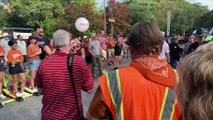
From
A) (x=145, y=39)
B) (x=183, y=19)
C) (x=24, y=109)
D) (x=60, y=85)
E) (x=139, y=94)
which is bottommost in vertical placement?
(x=183, y=19)

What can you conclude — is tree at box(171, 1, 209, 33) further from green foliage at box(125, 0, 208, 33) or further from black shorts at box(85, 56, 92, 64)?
black shorts at box(85, 56, 92, 64)

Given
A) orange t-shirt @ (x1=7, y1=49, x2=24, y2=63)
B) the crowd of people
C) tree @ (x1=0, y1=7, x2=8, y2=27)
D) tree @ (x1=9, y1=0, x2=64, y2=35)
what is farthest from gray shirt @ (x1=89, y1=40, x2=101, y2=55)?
tree @ (x1=0, y1=7, x2=8, y2=27)

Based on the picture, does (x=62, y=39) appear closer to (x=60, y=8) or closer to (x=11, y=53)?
(x=11, y=53)

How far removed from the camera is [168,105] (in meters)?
2.36

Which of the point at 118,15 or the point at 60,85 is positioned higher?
the point at 60,85

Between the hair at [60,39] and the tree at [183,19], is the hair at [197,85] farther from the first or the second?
the tree at [183,19]

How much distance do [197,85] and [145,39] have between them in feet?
3.72

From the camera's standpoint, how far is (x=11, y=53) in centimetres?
942

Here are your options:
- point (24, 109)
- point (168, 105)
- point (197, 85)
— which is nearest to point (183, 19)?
point (24, 109)

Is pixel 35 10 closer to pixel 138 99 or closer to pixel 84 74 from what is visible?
pixel 84 74

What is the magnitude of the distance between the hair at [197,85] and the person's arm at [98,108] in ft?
3.11

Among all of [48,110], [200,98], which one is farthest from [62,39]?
[200,98]

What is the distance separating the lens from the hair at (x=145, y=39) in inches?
97.7

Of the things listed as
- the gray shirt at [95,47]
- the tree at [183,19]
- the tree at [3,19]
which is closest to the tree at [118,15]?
the tree at [3,19]
